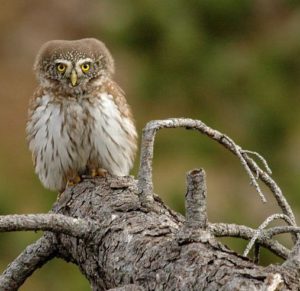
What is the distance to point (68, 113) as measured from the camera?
183 inches

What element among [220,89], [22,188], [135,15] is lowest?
[22,188]

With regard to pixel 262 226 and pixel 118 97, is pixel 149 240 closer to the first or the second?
pixel 262 226

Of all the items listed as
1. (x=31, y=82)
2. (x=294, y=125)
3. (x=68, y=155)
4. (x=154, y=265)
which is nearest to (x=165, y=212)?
(x=154, y=265)

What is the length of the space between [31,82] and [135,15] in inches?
222

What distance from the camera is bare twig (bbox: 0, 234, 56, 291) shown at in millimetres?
3336

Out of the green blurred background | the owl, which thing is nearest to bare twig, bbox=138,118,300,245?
the owl

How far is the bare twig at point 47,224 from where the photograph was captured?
2842mm

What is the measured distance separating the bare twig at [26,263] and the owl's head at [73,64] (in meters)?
1.39

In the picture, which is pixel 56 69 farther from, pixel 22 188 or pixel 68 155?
pixel 22 188

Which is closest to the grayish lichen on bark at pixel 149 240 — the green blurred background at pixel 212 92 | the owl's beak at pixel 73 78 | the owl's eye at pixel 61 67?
the owl's beak at pixel 73 78

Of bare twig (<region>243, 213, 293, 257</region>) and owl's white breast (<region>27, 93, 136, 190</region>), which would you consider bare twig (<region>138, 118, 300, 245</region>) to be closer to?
bare twig (<region>243, 213, 293, 257</region>)

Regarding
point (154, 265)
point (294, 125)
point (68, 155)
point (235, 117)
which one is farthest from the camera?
point (235, 117)

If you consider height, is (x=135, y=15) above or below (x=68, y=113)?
above

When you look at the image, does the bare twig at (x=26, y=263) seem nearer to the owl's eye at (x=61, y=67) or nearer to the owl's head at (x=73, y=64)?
the owl's head at (x=73, y=64)
